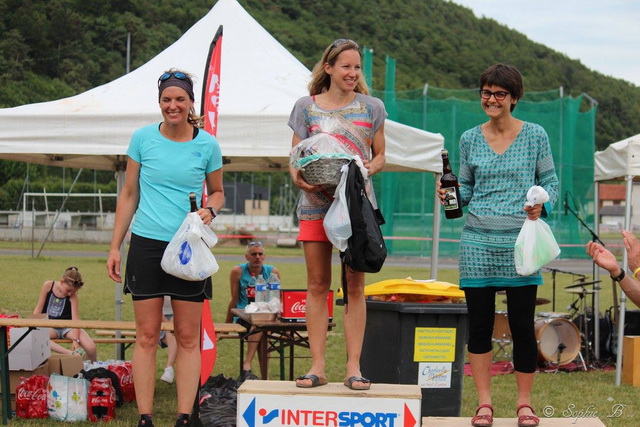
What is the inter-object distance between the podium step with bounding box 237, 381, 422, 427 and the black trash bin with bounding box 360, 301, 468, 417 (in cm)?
147

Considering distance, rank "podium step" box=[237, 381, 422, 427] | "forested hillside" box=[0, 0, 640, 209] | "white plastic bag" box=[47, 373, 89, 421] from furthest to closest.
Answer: "forested hillside" box=[0, 0, 640, 209]
"white plastic bag" box=[47, 373, 89, 421]
"podium step" box=[237, 381, 422, 427]

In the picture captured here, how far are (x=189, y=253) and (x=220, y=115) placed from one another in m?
2.23

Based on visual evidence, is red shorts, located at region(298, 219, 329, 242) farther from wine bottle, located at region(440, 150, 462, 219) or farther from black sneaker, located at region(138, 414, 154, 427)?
black sneaker, located at region(138, 414, 154, 427)

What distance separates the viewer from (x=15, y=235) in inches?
1240

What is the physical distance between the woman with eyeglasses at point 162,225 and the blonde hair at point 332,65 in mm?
611

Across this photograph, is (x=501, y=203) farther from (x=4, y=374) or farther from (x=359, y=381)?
(x=4, y=374)

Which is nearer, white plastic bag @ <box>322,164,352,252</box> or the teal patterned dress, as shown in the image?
white plastic bag @ <box>322,164,352,252</box>

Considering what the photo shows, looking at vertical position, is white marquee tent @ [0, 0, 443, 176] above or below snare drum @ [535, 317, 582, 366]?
above

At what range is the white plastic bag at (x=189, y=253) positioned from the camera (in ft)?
13.3

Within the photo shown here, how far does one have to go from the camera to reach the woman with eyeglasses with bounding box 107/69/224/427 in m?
4.21

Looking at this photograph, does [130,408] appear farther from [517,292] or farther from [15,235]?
[15,235]


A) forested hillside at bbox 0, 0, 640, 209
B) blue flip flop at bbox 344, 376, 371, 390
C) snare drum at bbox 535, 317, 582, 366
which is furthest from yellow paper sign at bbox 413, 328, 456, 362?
forested hillside at bbox 0, 0, 640, 209

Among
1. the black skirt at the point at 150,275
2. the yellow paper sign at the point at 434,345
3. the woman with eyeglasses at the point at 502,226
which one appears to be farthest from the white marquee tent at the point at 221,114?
the woman with eyeglasses at the point at 502,226

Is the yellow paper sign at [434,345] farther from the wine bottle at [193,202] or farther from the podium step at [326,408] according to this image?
the wine bottle at [193,202]
